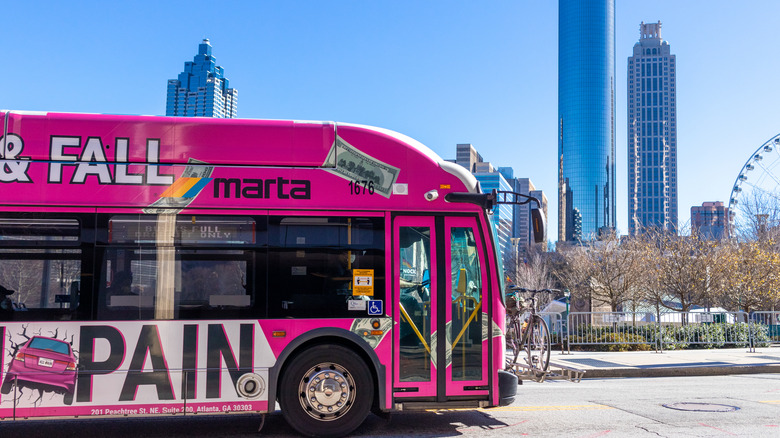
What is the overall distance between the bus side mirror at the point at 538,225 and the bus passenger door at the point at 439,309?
0.64 metres

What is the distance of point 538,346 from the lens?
30.2 feet

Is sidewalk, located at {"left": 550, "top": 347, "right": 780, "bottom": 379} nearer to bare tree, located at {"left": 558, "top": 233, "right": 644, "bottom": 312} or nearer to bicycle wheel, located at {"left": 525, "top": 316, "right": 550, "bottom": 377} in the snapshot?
bicycle wheel, located at {"left": 525, "top": 316, "right": 550, "bottom": 377}

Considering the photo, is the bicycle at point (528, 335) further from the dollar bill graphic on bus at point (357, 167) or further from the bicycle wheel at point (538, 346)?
the dollar bill graphic on bus at point (357, 167)

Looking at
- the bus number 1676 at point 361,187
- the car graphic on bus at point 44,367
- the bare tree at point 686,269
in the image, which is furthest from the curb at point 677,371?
the bare tree at point 686,269

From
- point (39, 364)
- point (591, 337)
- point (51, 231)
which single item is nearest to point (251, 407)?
point (39, 364)

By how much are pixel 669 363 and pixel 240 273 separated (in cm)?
1159

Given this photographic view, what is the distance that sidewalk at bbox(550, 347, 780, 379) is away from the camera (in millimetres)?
13852

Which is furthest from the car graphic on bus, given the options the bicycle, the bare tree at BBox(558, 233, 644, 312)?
the bare tree at BBox(558, 233, 644, 312)

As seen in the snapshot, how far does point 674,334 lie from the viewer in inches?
766

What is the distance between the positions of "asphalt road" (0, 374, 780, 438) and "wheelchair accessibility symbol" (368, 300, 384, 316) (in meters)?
1.35

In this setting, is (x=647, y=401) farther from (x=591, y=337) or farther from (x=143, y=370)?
(x=591, y=337)

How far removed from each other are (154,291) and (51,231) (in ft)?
3.94

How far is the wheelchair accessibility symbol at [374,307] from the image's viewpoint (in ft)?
23.3

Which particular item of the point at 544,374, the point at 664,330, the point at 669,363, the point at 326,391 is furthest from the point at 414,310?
the point at 664,330
